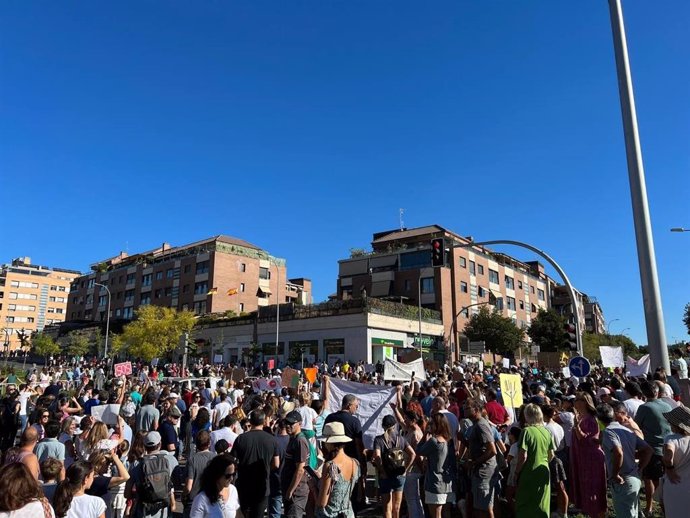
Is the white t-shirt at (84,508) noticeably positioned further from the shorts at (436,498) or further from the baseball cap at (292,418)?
the shorts at (436,498)

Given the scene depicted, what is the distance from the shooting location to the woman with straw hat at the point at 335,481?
5273 mm

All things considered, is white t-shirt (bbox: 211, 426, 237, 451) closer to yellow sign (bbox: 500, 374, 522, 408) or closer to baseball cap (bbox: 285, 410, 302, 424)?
baseball cap (bbox: 285, 410, 302, 424)

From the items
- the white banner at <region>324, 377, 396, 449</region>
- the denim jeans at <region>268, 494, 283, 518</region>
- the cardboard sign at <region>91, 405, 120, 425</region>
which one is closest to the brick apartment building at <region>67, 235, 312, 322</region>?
the cardboard sign at <region>91, 405, 120, 425</region>

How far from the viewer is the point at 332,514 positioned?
5.27m

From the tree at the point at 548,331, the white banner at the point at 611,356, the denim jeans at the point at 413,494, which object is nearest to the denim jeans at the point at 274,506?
the denim jeans at the point at 413,494

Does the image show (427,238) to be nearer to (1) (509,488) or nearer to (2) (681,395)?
A: (2) (681,395)

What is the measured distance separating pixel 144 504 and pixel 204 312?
64016 mm

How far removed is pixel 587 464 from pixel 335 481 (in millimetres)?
3330

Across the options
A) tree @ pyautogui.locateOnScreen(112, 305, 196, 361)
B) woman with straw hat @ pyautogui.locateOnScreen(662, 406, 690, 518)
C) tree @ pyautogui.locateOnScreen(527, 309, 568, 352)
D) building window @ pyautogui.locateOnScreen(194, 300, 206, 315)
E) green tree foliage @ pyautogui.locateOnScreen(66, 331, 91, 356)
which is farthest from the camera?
building window @ pyautogui.locateOnScreen(194, 300, 206, 315)

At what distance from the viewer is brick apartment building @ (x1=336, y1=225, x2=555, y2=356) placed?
54562 mm

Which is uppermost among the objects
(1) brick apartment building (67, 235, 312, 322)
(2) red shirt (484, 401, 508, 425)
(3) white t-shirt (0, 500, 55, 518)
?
(1) brick apartment building (67, 235, 312, 322)

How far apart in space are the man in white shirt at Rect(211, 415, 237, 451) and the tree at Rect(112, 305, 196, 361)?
45990mm

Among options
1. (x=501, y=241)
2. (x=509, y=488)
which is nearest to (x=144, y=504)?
(x=509, y=488)

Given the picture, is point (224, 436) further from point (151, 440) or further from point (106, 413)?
point (106, 413)
